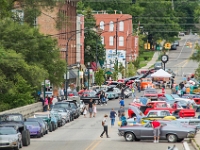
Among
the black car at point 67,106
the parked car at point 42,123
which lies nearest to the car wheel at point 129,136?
the parked car at point 42,123

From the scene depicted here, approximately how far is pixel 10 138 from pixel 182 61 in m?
124

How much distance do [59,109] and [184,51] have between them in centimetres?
11647

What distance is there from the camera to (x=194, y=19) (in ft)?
655

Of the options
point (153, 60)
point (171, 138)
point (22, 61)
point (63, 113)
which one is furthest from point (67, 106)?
point (153, 60)

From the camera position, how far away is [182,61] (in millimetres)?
159625

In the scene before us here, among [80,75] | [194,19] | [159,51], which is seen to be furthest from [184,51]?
[80,75]

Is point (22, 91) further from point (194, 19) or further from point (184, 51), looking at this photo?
point (194, 19)

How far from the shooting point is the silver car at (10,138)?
122 ft

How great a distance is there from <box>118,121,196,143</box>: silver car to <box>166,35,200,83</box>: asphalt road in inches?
3279

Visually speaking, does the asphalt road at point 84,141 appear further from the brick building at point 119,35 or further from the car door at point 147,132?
the brick building at point 119,35

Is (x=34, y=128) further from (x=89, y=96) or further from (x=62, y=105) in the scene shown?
(x=89, y=96)

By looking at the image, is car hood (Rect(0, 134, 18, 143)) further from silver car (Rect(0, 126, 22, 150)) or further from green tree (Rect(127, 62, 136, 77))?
green tree (Rect(127, 62, 136, 77))

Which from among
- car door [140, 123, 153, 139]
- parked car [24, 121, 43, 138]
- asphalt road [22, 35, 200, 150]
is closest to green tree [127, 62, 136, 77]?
asphalt road [22, 35, 200, 150]

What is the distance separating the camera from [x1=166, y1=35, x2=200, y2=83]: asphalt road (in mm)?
142962
